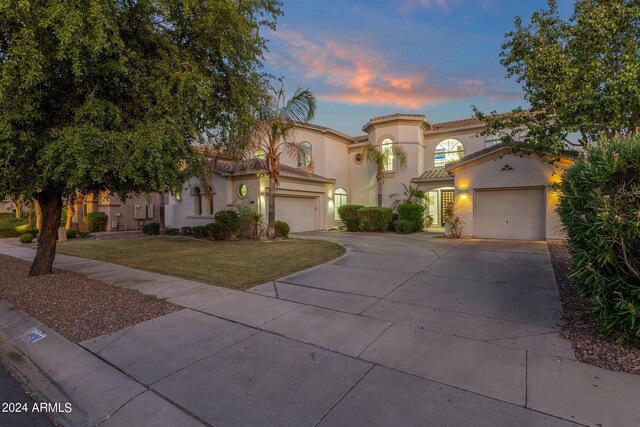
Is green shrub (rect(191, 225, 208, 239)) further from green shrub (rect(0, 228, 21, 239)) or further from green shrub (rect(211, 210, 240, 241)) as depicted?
green shrub (rect(0, 228, 21, 239))

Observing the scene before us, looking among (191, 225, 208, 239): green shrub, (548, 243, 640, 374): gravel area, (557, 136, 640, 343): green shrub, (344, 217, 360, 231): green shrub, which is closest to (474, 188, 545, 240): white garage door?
(344, 217, 360, 231): green shrub

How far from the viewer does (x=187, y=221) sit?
19.8 meters

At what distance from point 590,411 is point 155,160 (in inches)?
262

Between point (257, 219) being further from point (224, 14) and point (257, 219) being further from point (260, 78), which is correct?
point (224, 14)

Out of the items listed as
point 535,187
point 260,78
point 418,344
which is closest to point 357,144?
point 535,187

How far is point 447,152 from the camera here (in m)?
20.5

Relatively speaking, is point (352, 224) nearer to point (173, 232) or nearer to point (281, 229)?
point (281, 229)

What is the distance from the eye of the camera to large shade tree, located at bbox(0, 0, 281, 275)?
16.6 feet

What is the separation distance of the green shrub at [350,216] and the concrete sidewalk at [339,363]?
510 inches

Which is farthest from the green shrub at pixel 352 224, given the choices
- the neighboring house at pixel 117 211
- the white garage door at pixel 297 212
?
the neighboring house at pixel 117 211

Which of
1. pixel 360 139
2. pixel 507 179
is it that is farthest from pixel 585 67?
pixel 360 139

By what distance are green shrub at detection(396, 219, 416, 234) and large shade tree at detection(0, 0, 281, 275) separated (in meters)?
11.7

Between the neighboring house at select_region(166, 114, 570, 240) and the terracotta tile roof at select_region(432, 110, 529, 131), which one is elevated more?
the terracotta tile roof at select_region(432, 110, 529, 131)

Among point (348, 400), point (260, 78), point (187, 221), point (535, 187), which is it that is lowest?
point (348, 400)
